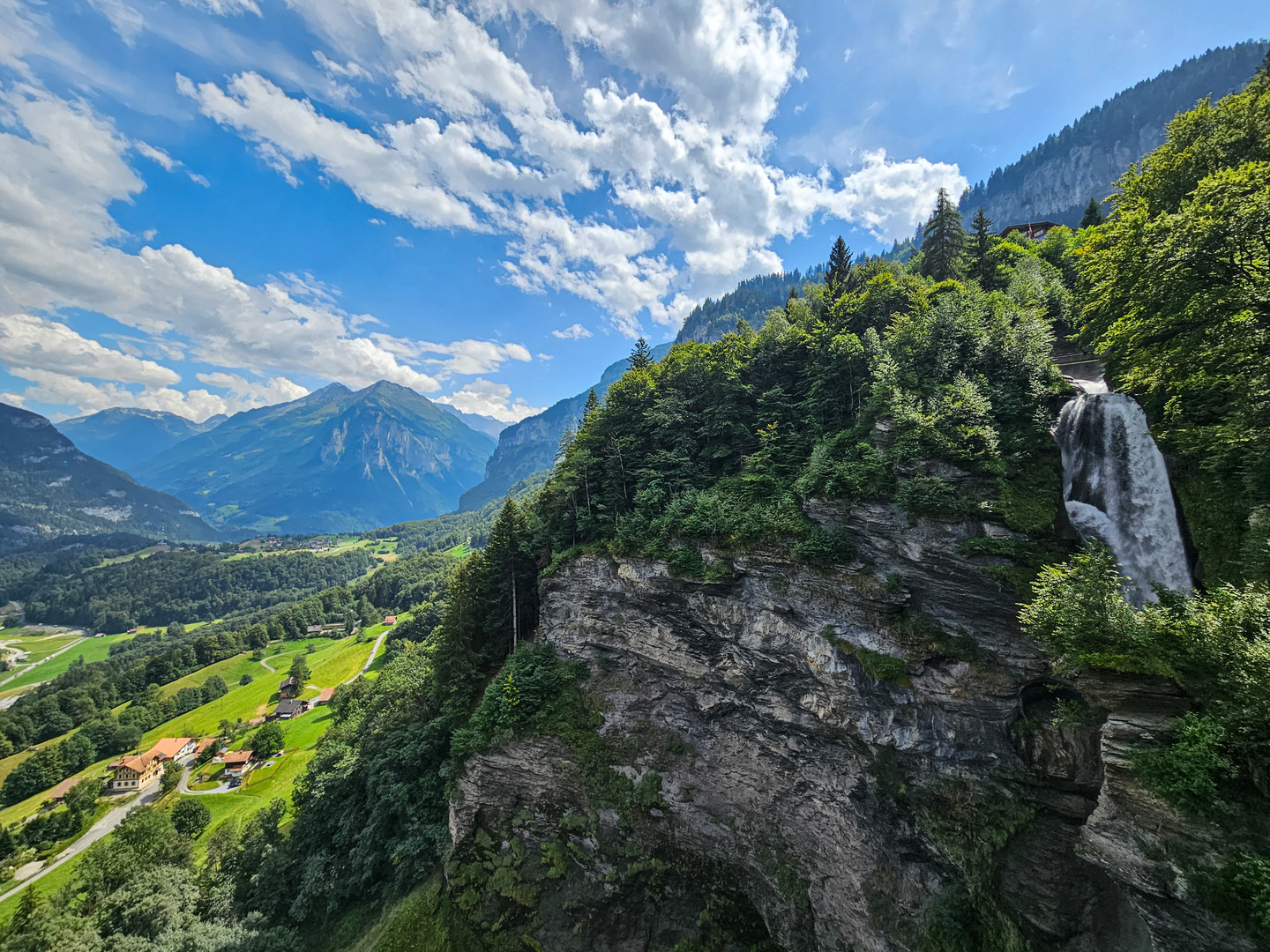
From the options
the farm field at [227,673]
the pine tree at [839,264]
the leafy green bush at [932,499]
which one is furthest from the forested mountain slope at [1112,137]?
the farm field at [227,673]

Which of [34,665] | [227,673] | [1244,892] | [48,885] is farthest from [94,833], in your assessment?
[34,665]

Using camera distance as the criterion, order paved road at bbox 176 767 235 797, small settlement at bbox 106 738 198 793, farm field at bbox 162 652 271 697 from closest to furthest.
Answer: paved road at bbox 176 767 235 797 → small settlement at bbox 106 738 198 793 → farm field at bbox 162 652 271 697

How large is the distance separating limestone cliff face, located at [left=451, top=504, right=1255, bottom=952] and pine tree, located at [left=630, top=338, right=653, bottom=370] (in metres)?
19.8

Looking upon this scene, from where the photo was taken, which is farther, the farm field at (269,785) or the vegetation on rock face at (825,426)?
the farm field at (269,785)

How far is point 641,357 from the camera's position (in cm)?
4222

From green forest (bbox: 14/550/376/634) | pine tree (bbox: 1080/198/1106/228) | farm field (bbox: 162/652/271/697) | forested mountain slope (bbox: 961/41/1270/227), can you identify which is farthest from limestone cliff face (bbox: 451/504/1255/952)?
forested mountain slope (bbox: 961/41/1270/227)

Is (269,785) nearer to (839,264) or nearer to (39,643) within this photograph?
(839,264)

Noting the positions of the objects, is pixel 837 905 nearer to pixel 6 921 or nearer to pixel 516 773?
pixel 516 773

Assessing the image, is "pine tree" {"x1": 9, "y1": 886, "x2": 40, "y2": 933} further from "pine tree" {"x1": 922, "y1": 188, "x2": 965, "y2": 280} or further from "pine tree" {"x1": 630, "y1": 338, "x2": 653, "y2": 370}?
"pine tree" {"x1": 922, "y1": 188, "x2": 965, "y2": 280}

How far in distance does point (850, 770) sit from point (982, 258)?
4851 centimetres

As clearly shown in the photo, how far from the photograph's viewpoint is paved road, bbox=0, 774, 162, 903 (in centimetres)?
4612

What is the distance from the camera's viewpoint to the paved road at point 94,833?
46.1 meters

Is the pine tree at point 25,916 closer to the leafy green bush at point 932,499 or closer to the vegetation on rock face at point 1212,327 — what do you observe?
the leafy green bush at point 932,499

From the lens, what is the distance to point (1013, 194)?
194 m
